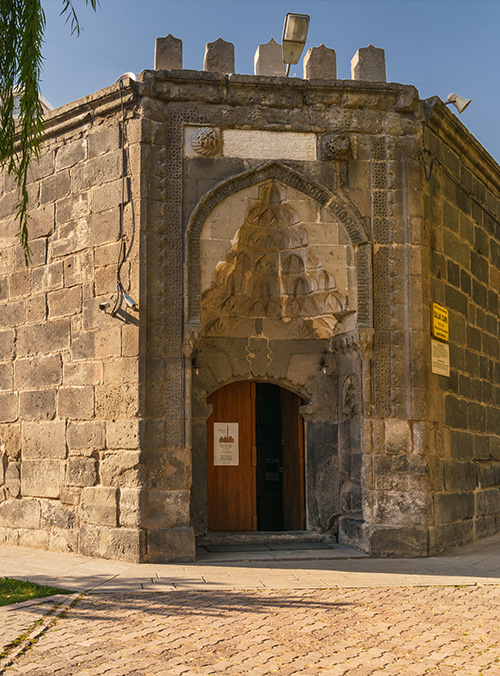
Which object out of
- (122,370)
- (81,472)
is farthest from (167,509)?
(122,370)

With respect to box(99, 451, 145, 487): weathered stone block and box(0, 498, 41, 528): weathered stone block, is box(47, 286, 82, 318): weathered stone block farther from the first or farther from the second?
box(0, 498, 41, 528): weathered stone block

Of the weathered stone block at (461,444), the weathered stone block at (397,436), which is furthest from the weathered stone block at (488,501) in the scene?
the weathered stone block at (397,436)

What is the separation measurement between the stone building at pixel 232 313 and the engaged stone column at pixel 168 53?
2cm

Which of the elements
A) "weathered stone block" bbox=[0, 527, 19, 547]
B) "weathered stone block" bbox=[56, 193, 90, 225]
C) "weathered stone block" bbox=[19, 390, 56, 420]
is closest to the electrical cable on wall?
"weathered stone block" bbox=[56, 193, 90, 225]

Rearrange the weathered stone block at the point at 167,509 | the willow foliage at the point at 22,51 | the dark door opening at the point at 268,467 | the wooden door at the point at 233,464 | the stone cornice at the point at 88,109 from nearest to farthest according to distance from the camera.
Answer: the willow foliage at the point at 22,51, the weathered stone block at the point at 167,509, the stone cornice at the point at 88,109, the wooden door at the point at 233,464, the dark door opening at the point at 268,467

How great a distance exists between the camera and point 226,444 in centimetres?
824

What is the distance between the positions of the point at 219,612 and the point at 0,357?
15.5 feet

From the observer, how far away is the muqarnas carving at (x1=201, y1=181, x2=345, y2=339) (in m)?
7.51

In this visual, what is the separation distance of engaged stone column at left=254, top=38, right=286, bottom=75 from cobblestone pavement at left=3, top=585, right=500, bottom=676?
5327 mm

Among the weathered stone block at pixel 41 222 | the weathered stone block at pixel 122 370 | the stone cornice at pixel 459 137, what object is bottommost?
the weathered stone block at pixel 122 370

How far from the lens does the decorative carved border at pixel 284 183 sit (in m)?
7.12

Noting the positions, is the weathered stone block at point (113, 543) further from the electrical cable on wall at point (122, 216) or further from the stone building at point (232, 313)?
the electrical cable on wall at point (122, 216)

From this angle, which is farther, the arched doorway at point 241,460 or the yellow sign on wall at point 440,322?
the arched doorway at point 241,460

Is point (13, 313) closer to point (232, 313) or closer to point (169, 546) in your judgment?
point (232, 313)
